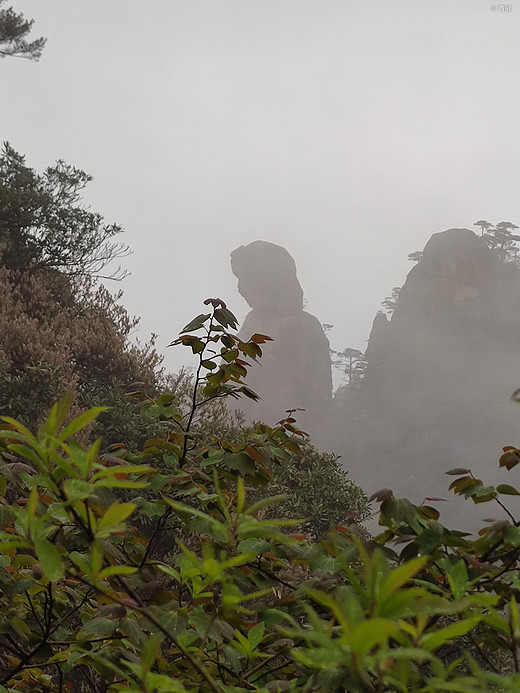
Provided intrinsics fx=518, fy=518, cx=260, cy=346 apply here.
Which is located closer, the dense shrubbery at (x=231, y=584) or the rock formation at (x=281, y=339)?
the dense shrubbery at (x=231, y=584)

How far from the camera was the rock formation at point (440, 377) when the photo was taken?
51.1 m

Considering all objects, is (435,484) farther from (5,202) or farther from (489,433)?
(5,202)

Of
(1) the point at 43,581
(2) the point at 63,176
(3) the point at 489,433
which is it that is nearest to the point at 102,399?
(2) the point at 63,176

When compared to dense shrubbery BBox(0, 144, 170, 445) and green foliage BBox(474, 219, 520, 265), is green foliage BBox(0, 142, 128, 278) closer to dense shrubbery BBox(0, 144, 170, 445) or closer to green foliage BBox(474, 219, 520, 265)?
dense shrubbery BBox(0, 144, 170, 445)

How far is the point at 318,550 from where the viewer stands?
1.56 m

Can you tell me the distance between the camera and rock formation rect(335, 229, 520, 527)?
51.1 meters

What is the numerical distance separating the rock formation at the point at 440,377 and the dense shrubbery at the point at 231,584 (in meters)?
49.8

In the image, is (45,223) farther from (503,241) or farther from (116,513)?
Result: (503,241)

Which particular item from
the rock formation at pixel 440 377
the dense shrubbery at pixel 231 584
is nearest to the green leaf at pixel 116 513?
the dense shrubbery at pixel 231 584

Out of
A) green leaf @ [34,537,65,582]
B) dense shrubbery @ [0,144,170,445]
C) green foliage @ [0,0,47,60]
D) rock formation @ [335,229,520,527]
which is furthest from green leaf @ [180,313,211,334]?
rock formation @ [335,229,520,527]

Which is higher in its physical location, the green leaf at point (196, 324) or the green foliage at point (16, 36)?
the green foliage at point (16, 36)

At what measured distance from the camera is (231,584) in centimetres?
84

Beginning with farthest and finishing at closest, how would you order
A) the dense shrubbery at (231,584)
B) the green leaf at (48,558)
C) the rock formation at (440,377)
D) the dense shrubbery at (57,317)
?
the rock formation at (440,377)
the dense shrubbery at (57,317)
the green leaf at (48,558)
the dense shrubbery at (231,584)

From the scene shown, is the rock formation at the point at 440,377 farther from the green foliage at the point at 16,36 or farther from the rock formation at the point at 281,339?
the green foliage at the point at 16,36
